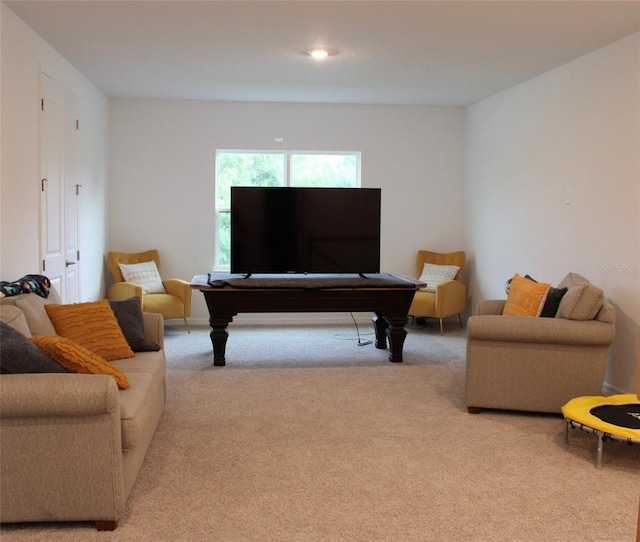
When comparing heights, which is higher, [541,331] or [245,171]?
[245,171]

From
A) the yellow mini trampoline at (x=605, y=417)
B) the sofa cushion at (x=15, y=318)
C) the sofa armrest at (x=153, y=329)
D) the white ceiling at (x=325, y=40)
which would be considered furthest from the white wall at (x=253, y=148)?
the sofa cushion at (x=15, y=318)

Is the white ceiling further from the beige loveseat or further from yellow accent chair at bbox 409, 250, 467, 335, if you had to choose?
yellow accent chair at bbox 409, 250, 467, 335

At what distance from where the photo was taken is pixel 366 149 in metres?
7.71

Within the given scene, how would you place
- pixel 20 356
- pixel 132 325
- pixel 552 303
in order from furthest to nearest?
pixel 552 303 < pixel 132 325 < pixel 20 356

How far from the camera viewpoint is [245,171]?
7.71 meters

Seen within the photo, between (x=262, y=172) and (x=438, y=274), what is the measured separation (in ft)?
7.56

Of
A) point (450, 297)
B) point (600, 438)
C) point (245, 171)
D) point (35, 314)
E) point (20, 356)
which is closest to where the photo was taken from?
point (20, 356)

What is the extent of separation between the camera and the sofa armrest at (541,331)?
4.02m

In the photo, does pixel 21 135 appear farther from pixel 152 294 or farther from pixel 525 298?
pixel 525 298

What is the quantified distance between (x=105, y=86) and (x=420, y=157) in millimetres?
3508

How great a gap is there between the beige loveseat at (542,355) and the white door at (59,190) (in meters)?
3.14

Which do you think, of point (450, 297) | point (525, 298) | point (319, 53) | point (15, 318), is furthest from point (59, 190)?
point (450, 297)

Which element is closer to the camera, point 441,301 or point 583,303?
point 583,303

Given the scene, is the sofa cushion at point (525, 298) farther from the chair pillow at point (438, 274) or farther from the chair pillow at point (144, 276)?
the chair pillow at point (144, 276)
